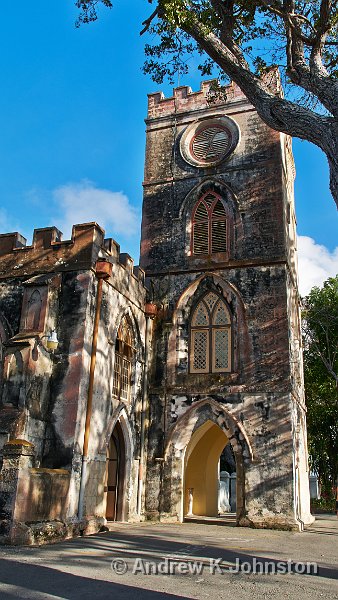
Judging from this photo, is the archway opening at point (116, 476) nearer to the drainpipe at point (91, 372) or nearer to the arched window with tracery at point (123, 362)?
the arched window with tracery at point (123, 362)

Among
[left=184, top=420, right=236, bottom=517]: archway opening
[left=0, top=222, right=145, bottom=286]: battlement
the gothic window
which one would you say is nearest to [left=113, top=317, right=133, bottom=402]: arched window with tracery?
[left=0, top=222, right=145, bottom=286]: battlement

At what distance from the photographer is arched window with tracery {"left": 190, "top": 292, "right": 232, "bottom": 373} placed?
618 inches

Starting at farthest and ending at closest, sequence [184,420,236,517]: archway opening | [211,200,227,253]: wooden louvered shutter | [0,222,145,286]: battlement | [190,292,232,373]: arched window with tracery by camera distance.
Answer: [184,420,236,517]: archway opening
[211,200,227,253]: wooden louvered shutter
[190,292,232,373]: arched window with tracery
[0,222,145,286]: battlement

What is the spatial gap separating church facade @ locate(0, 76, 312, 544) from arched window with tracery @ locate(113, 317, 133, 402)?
0.06 m

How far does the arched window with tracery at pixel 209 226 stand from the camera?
17.0 meters

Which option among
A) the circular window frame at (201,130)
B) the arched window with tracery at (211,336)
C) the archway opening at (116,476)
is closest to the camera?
the archway opening at (116,476)

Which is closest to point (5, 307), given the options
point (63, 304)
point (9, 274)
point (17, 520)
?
point (9, 274)

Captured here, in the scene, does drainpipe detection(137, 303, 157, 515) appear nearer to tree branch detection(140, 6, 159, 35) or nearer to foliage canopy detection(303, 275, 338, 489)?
tree branch detection(140, 6, 159, 35)

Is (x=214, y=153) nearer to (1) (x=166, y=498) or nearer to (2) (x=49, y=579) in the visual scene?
(1) (x=166, y=498)

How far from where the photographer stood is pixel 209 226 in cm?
1733

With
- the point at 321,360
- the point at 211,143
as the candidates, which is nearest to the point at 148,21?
the point at 211,143

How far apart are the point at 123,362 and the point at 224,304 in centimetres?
353

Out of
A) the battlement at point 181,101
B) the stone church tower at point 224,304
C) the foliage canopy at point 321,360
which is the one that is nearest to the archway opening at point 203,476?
the stone church tower at point 224,304

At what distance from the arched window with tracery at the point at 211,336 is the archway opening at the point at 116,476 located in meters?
2.90
